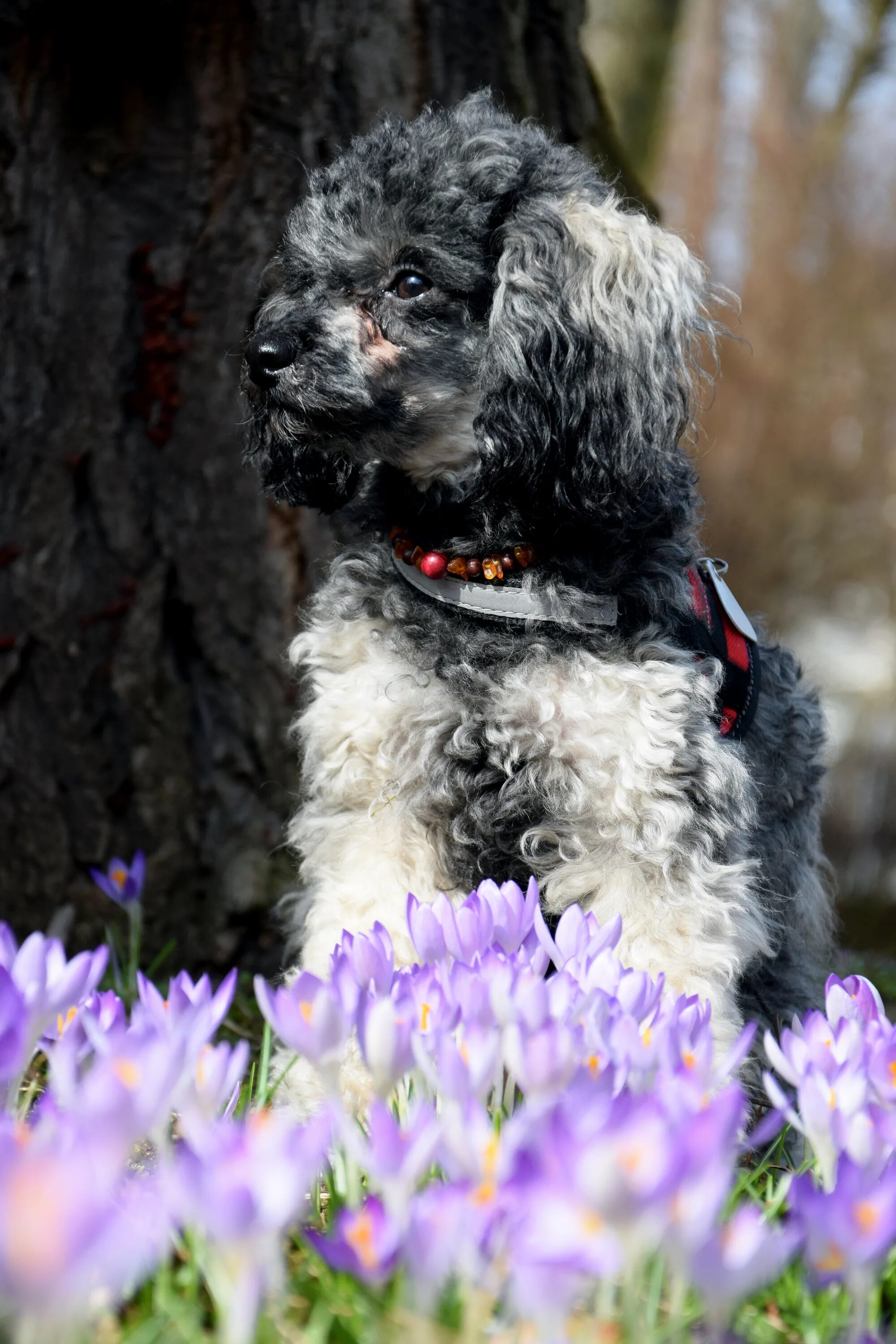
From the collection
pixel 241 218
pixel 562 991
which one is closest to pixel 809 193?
pixel 241 218

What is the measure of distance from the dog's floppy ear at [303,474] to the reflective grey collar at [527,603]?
0.48 metres

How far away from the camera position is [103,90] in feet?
11.9

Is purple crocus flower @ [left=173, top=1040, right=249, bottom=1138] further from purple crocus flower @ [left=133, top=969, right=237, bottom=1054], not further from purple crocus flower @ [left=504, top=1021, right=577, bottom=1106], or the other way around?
purple crocus flower @ [left=504, top=1021, right=577, bottom=1106]

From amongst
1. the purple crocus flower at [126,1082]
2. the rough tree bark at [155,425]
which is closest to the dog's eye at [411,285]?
the rough tree bark at [155,425]

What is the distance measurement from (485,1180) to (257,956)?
2612mm

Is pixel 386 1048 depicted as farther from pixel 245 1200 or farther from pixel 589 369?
pixel 589 369

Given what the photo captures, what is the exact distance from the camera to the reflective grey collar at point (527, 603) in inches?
98.5

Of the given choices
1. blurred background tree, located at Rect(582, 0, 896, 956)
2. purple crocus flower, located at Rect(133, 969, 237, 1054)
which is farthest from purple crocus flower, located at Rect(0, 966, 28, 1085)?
blurred background tree, located at Rect(582, 0, 896, 956)

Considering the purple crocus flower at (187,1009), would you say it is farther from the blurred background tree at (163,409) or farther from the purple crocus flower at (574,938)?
the blurred background tree at (163,409)

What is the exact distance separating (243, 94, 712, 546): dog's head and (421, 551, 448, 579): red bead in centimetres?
15

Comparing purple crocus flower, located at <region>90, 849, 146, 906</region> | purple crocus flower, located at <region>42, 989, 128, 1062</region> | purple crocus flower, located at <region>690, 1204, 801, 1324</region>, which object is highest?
purple crocus flower, located at <region>690, 1204, 801, 1324</region>

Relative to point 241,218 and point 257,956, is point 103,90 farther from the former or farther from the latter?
point 257,956

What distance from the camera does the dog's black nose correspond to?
2.51 metres

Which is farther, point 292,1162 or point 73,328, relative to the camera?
point 73,328
